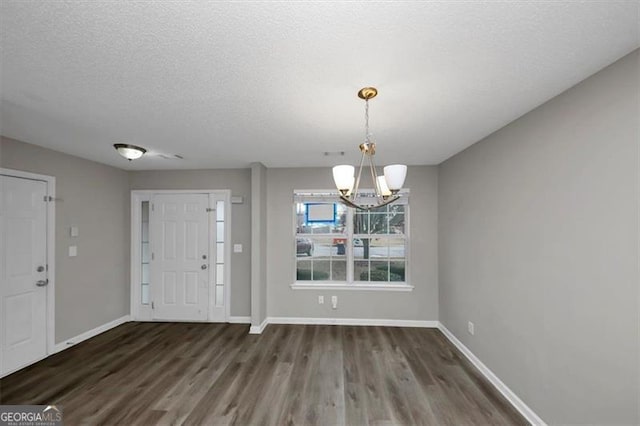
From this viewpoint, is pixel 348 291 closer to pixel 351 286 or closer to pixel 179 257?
pixel 351 286

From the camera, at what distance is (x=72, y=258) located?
3350 millimetres

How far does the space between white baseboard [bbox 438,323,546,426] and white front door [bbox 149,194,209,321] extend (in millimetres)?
3718

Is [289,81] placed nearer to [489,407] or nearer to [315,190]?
[315,190]

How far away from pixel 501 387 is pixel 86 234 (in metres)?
5.24

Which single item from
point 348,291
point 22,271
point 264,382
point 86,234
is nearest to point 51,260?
point 22,271

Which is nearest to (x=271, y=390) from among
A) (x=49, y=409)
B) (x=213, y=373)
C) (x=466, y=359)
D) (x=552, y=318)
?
(x=213, y=373)

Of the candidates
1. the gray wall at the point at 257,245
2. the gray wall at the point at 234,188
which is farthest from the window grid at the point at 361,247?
the gray wall at the point at 234,188

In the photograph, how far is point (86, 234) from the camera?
140 inches

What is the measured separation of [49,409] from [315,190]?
11.7 feet

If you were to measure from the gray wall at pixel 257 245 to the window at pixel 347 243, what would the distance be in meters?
0.58

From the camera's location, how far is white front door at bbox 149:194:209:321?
165 inches

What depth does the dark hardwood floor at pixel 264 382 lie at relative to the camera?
83.4 inches

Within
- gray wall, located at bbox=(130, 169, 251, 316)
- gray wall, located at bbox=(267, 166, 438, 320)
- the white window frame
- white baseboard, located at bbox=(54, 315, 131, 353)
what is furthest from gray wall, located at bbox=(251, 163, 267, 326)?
white baseboard, located at bbox=(54, 315, 131, 353)

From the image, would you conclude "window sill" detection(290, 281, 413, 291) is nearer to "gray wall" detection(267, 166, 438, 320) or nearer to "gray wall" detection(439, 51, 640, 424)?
"gray wall" detection(267, 166, 438, 320)
